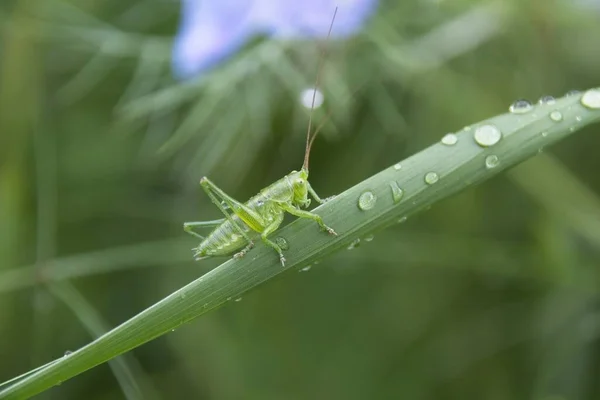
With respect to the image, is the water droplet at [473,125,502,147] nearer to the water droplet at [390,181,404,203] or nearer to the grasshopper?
the water droplet at [390,181,404,203]

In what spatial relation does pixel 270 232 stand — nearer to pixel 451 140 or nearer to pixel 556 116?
pixel 451 140

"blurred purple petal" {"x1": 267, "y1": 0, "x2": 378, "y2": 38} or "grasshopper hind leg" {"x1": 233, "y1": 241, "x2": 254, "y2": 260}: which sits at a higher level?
"blurred purple petal" {"x1": 267, "y1": 0, "x2": 378, "y2": 38}

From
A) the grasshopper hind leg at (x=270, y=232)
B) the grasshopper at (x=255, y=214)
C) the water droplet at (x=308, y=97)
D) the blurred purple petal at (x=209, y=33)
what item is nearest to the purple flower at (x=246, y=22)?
the blurred purple petal at (x=209, y=33)

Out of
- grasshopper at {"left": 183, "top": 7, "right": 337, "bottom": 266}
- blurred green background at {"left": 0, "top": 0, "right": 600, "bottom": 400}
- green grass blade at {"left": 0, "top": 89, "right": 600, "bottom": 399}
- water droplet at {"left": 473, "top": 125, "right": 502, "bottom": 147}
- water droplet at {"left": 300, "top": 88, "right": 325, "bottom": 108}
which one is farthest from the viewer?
blurred green background at {"left": 0, "top": 0, "right": 600, "bottom": 400}

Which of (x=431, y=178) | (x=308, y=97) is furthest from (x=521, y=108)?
(x=308, y=97)

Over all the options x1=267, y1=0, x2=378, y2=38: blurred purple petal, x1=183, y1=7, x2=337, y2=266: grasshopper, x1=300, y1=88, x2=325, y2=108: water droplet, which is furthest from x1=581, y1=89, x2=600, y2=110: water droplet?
x1=267, y1=0, x2=378, y2=38: blurred purple petal

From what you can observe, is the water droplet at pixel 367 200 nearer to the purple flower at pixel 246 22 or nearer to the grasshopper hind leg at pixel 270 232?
the grasshopper hind leg at pixel 270 232
